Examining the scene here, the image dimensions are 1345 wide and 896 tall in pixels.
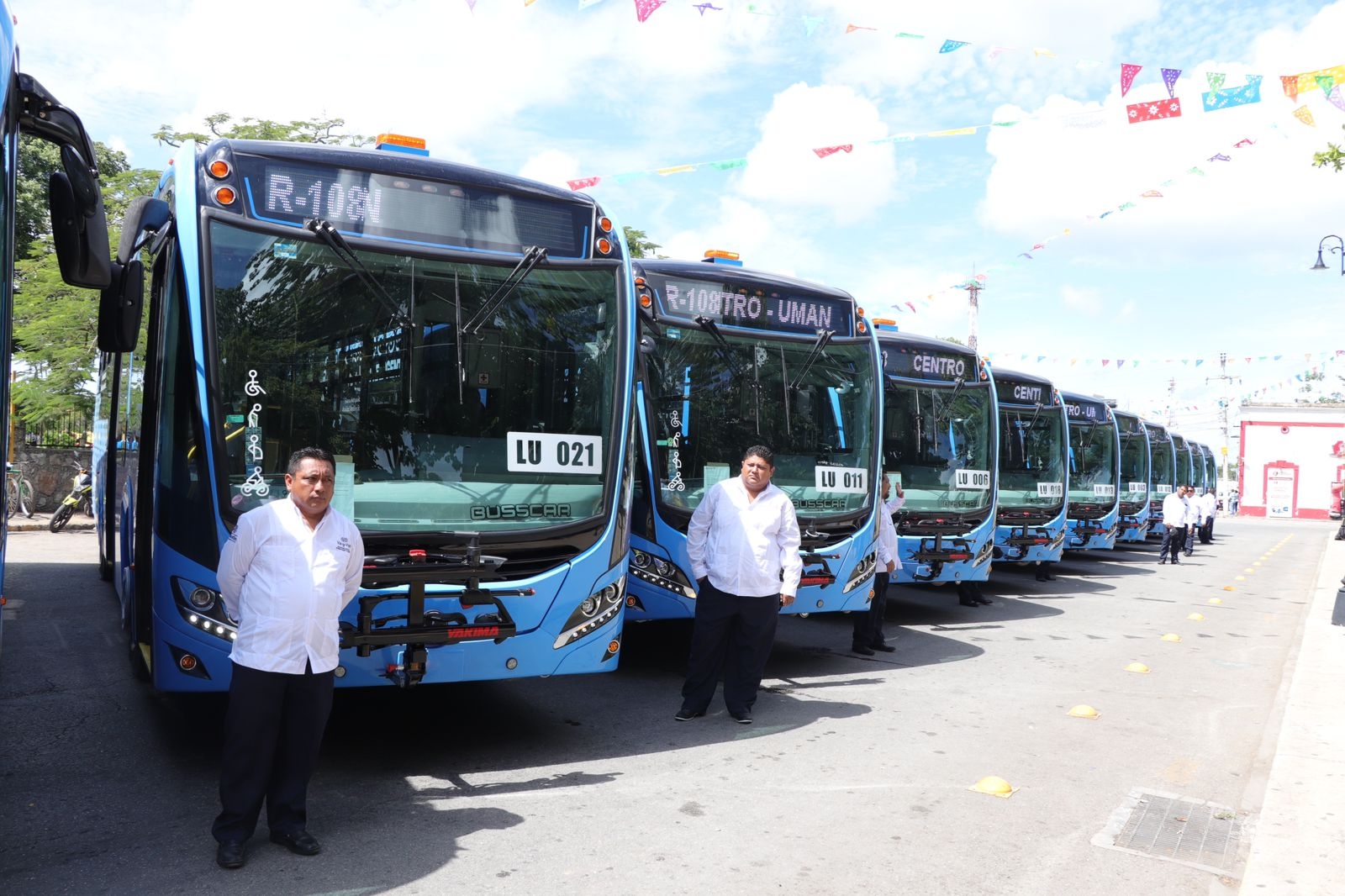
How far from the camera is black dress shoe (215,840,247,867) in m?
4.23

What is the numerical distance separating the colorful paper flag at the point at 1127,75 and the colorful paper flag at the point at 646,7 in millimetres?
4997

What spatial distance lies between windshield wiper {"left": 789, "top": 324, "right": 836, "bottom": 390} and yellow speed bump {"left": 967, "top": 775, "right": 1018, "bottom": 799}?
381cm

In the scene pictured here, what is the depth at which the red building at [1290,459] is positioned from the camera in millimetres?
64812

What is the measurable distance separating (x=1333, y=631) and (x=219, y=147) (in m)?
12.4

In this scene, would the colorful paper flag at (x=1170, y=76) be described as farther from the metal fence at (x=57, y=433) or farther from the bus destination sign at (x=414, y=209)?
the metal fence at (x=57, y=433)

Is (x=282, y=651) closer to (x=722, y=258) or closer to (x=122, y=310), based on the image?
(x=122, y=310)

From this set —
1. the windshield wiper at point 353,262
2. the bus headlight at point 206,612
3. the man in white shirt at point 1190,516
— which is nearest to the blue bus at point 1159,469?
the man in white shirt at point 1190,516

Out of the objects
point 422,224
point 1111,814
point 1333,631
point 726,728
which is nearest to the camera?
point 1111,814

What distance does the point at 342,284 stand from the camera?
18.3 feet

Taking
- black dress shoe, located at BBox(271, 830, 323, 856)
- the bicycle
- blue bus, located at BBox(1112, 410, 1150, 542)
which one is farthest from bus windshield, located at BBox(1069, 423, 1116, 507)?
the bicycle

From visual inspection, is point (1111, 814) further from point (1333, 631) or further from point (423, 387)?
point (1333, 631)

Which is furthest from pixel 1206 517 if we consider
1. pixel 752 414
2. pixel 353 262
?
pixel 353 262

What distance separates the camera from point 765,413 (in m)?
8.71

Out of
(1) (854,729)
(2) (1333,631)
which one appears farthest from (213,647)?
(2) (1333,631)
